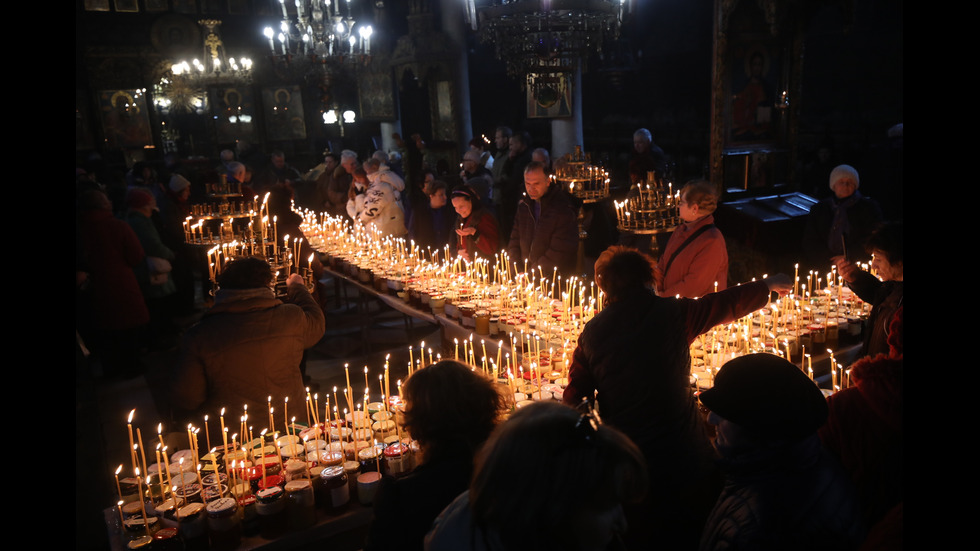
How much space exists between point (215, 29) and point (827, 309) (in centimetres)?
2044

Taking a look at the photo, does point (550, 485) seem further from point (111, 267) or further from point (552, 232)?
point (111, 267)

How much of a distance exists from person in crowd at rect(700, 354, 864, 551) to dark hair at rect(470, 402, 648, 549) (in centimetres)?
56

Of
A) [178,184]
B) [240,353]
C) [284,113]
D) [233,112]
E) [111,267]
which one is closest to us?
[240,353]

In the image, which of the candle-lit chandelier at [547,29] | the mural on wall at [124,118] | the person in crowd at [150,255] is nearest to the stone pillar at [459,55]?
the person in crowd at [150,255]

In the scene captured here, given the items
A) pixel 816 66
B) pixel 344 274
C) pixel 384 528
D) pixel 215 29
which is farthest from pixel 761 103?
pixel 215 29

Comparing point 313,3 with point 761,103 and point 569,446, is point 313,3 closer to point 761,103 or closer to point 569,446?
point 761,103

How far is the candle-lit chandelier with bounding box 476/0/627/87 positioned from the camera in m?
3.84

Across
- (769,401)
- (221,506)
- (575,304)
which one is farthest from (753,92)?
(221,506)

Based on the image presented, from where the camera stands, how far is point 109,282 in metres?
6.45

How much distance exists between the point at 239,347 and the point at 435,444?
1.75 metres

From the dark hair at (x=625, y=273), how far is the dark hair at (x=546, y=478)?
1336mm

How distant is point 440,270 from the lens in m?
5.87

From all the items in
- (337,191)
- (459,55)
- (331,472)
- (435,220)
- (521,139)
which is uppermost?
(459,55)

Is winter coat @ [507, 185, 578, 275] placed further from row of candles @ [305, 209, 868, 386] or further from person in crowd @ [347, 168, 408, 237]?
person in crowd @ [347, 168, 408, 237]
